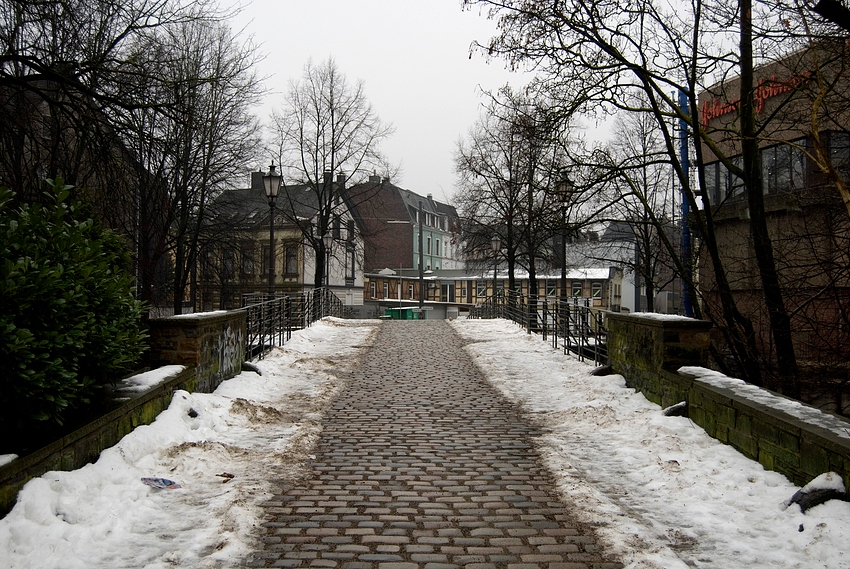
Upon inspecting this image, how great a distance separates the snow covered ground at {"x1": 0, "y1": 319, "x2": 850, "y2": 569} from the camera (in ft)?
13.6

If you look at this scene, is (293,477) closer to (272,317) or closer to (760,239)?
(760,239)

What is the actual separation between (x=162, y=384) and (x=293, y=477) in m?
1.85

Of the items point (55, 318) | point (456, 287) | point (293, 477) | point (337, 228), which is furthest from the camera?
point (456, 287)

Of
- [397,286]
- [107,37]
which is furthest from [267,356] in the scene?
[397,286]

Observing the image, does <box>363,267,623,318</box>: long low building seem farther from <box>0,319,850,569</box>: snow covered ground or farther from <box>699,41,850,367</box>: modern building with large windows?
<box>0,319,850,569</box>: snow covered ground

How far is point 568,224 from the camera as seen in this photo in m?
12.8

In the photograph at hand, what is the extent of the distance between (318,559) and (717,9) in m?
9.38

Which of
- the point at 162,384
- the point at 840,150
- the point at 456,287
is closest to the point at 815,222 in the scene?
the point at 840,150

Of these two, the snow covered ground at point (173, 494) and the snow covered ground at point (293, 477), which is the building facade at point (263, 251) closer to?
the snow covered ground at point (173, 494)

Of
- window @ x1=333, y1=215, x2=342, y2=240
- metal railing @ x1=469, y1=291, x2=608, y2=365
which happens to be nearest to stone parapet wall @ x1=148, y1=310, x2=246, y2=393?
metal railing @ x1=469, y1=291, x2=608, y2=365

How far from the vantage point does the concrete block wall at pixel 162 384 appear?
4.34 m

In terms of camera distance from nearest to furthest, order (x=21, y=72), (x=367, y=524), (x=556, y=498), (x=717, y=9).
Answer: (x=367, y=524), (x=556, y=498), (x=717, y=9), (x=21, y=72)

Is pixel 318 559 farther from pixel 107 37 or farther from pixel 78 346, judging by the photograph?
pixel 107 37

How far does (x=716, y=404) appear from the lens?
6.68 meters
